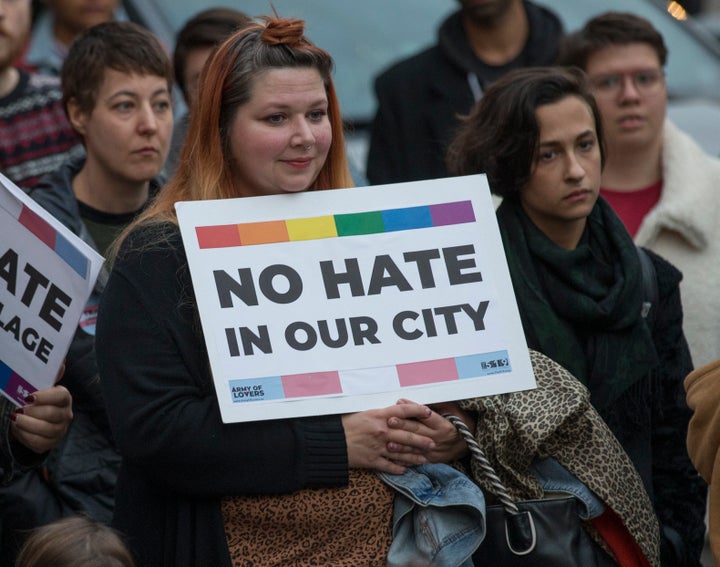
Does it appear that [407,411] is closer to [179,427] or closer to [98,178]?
[179,427]

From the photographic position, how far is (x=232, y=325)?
3199 mm

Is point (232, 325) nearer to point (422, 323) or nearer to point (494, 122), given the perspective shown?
point (422, 323)

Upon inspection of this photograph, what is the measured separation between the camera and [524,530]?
10.7 feet

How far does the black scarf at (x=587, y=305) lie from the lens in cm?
384

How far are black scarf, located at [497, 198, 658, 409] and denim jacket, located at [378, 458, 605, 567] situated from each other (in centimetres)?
70

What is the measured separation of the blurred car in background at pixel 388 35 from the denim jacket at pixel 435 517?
2.97 metres

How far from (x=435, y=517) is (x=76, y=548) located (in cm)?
80

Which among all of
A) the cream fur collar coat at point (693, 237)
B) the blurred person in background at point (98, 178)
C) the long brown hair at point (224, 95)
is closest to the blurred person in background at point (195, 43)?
the blurred person in background at point (98, 178)

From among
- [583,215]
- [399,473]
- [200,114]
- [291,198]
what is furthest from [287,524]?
[583,215]

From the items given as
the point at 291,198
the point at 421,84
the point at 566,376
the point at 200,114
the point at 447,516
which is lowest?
the point at 447,516

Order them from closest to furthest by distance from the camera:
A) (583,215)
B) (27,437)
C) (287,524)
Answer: (287,524)
(27,437)
(583,215)

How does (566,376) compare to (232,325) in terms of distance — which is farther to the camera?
(566,376)

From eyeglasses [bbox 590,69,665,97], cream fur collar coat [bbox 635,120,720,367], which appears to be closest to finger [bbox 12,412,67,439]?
cream fur collar coat [bbox 635,120,720,367]

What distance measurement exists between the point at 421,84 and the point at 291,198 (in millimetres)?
2467
